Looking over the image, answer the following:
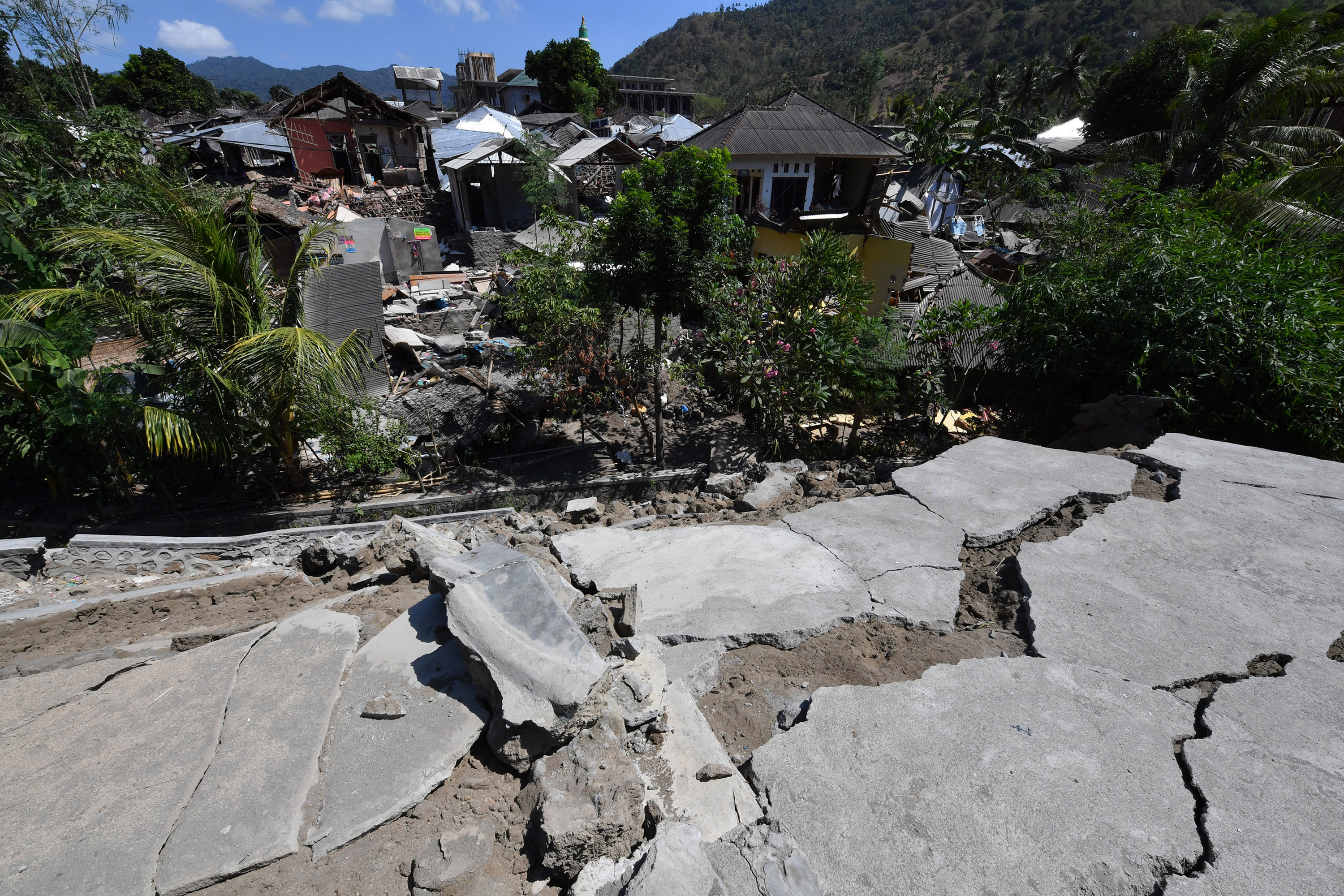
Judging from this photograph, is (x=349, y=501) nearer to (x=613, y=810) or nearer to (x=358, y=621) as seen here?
(x=358, y=621)

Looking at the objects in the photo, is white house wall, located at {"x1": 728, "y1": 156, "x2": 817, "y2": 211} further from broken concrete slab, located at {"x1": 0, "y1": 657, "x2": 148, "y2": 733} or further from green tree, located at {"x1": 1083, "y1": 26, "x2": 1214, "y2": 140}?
broken concrete slab, located at {"x1": 0, "y1": 657, "x2": 148, "y2": 733}

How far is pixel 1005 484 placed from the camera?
3.82 metres

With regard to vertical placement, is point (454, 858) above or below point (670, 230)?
below

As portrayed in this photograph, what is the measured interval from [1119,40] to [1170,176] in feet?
182

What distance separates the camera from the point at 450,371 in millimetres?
8375

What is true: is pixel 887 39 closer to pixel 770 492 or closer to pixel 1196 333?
pixel 1196 333

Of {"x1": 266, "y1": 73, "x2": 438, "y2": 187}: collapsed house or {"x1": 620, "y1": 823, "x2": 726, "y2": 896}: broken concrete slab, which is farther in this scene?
{"x1": 266, "y1": 73, "x2": 438, "y2": 187}: collapsed house

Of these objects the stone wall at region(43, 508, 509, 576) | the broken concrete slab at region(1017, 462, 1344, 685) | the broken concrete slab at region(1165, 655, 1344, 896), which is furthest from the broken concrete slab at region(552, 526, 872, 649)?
the stone wall at region(43, 508, 509, 576)

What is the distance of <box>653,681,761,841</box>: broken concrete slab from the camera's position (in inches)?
73.1

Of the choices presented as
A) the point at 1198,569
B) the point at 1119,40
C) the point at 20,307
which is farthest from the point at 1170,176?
the point at 1119,40

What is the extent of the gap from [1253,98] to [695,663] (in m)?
13.6

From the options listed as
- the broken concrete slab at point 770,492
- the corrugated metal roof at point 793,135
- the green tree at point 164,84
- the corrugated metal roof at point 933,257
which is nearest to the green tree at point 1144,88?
the corrugated metal roof at point 793,135

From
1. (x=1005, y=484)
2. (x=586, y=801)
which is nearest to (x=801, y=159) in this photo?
(x=1005, y=484)

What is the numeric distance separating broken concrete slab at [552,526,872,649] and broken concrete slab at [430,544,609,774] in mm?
608
